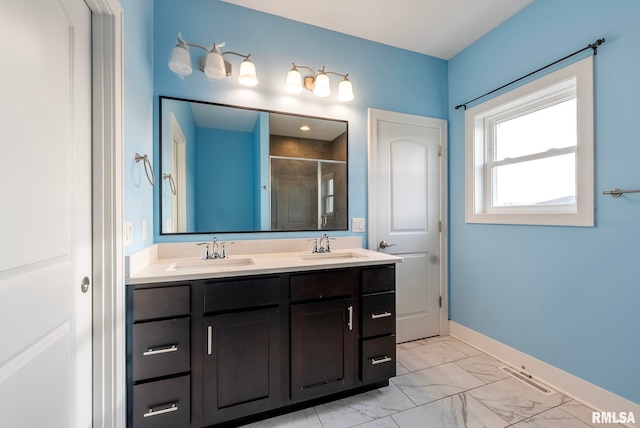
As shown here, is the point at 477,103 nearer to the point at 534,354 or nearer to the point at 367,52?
the point at 367,52

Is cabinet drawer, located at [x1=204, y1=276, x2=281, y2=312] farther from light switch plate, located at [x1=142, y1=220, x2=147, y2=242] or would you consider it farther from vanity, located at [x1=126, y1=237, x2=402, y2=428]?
light switch plate, located at [x1=142, y1=220, x2=147, y2=242]

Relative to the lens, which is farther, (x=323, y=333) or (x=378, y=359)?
(x=378, y=359)

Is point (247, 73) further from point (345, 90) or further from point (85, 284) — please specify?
point (85, 284)

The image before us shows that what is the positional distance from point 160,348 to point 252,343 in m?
0.43

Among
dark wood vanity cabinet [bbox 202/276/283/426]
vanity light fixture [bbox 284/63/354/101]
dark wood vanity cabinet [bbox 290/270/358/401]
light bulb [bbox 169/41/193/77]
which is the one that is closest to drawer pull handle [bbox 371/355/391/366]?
dark wood vanity cabinet [bbox 290/270/358/401]

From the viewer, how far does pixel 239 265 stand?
1.71 meters

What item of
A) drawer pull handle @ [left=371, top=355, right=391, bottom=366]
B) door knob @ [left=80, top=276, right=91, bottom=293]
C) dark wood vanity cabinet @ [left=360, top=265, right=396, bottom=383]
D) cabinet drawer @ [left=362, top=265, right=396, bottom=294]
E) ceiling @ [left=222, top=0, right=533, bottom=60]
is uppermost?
ceiling @ [left=222, top=0, right=533, bottom=60]

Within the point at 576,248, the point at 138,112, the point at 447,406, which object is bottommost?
the point at 447,406

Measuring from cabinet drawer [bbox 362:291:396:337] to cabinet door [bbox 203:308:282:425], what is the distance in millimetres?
552

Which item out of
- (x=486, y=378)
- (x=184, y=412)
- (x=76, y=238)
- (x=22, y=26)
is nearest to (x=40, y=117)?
(x=22, y=26)

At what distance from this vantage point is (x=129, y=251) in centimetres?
128

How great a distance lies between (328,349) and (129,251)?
3.89 feet

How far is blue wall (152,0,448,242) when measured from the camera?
5.93 feet

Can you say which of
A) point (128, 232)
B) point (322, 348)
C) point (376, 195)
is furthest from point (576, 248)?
point (128, 232)
